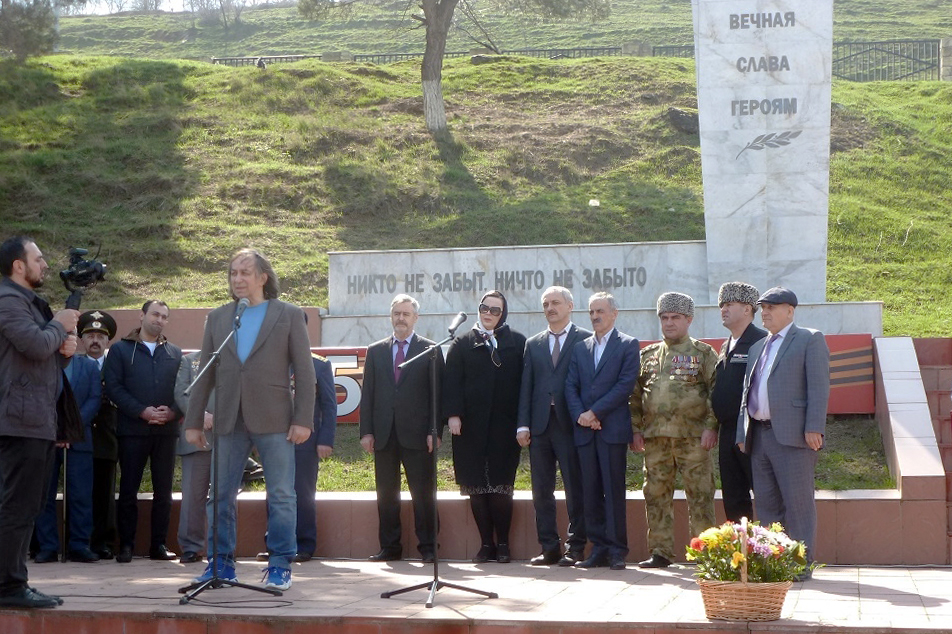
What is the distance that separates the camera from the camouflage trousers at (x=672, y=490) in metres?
7.05

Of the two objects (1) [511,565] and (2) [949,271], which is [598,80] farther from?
(1) [511,565]

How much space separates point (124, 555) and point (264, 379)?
7.86 feet

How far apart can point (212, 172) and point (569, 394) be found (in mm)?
15076

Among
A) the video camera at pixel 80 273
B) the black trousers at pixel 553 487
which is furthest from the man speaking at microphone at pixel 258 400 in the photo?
the black trousers at pixel 553 487

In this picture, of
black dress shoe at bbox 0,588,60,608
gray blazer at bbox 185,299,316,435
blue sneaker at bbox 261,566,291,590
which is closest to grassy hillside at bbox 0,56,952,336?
gray blazer at bbox 185,299,316,435

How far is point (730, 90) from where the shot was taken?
1283 centimetres

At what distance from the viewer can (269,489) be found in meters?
6.07

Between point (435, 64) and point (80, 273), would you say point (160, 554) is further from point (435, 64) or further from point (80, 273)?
point (435, 64)

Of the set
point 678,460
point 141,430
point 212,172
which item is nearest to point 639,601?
point 678,460

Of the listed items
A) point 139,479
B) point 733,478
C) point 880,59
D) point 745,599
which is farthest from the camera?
point 880,59

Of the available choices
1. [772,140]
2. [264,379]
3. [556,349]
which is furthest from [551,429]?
[772,140]

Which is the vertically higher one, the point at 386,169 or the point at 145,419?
the point at 386,169

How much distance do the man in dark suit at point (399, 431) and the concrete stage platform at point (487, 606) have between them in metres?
0.74

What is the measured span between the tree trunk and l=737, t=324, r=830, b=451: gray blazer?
17.0m
